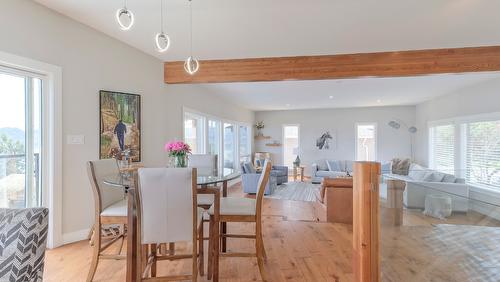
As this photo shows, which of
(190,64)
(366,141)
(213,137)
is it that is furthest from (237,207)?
(366,141)

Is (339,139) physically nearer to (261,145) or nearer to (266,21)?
(261,145)

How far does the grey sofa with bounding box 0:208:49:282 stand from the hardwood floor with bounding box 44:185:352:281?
5.09 ft

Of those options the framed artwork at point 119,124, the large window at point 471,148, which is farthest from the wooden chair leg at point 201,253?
the large window at point 471,148

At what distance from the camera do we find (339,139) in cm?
991

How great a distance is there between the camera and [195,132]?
5867mm

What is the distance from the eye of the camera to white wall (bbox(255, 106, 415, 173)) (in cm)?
928

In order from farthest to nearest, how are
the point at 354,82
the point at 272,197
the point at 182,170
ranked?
the point at 272,197 < the point at 354,82 < the point at 182,170

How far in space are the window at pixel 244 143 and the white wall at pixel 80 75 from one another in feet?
17.0

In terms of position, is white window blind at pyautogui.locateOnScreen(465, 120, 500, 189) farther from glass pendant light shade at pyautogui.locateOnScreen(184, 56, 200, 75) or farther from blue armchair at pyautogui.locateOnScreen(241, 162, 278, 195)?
glass pendant light shade at pyautogui.locateOnScreen(184, 56, 200, 75)

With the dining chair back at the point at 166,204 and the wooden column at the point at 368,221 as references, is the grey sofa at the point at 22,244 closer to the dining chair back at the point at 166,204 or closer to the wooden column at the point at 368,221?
the dining chair back at the point at 166,204

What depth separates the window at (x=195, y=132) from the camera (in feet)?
17.9

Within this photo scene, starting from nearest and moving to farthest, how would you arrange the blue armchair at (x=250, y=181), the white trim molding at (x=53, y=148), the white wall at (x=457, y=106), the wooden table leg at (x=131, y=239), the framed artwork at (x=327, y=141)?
the wooden table leg at (x=131, y=239), the white trim molding at (x=53, y=148), the white wall at (x=457, y=106), the blue armchair at (x=250, y=181), the framed artwork at (x=327, y=141)

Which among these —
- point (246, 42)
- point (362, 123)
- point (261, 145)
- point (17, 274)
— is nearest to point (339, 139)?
point (362, 123)

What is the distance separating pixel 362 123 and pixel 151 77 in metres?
8.00
